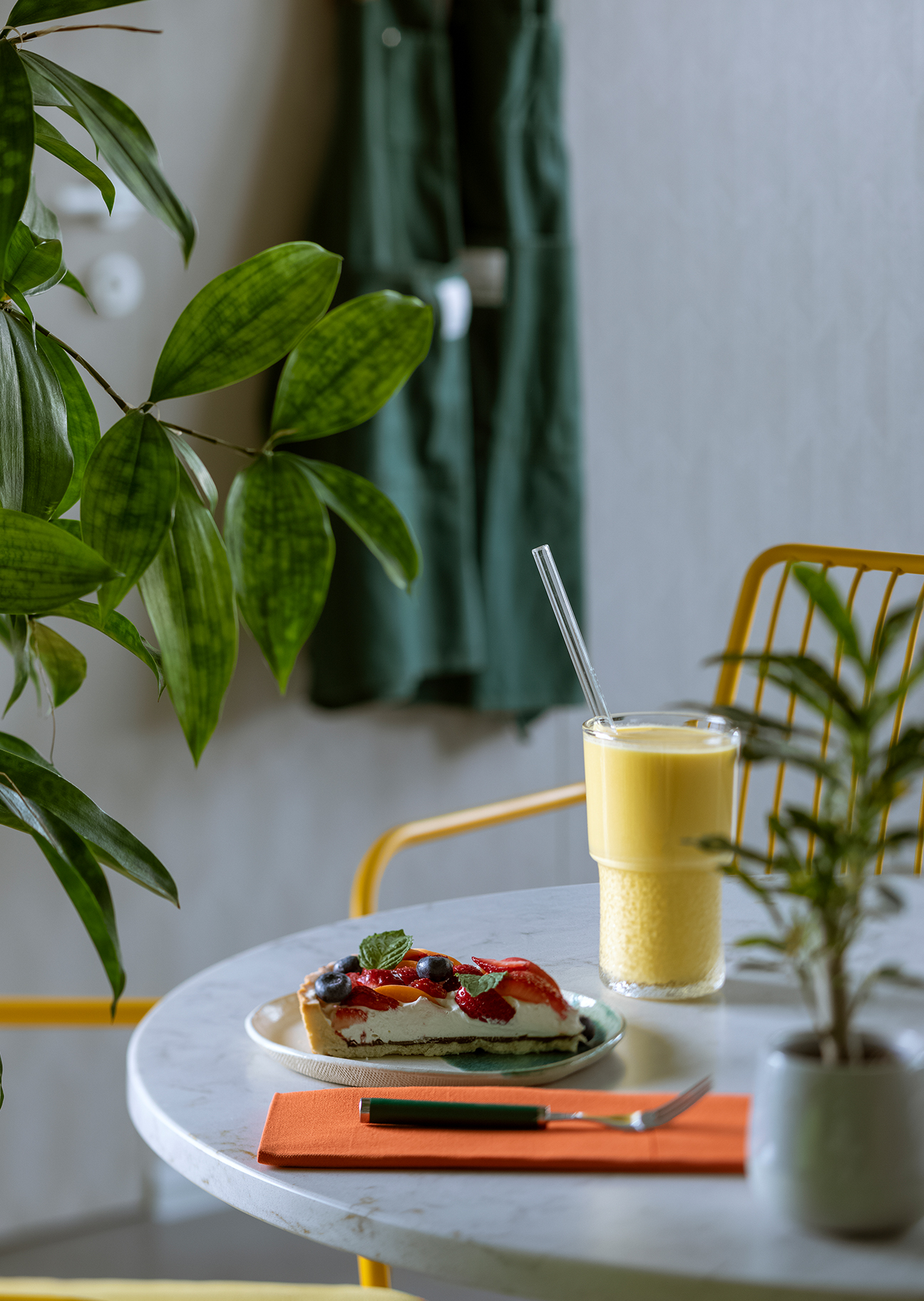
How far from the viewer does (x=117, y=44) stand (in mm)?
1955

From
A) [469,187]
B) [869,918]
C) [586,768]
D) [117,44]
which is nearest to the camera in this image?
[869,918]

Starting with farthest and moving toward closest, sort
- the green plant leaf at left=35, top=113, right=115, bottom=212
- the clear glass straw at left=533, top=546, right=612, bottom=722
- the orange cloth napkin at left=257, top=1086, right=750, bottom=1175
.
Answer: the clear glass straw at left=533, top=546, right=612, bottom=722 < the green plant leaf at left=35, top=113, right=115, bottom=212 < the orange cloth napkin at left=257, top=1086, right=750, bottom=1175

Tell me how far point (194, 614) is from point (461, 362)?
4.86ft

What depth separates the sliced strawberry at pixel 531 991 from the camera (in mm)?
752

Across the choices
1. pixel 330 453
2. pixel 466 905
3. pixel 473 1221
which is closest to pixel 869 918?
pixel 473 1221

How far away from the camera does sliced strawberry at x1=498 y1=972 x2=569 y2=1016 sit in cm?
75

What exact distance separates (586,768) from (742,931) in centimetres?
18

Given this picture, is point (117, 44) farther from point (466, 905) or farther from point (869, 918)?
point (869, 918)

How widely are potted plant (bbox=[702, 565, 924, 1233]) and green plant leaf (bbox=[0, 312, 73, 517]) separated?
1.31 feet

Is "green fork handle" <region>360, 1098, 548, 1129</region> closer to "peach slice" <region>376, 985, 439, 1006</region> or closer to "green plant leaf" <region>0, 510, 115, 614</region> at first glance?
"peach slice" <region>376, 985, 439, 1006</region>

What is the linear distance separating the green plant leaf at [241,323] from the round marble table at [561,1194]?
0.37m

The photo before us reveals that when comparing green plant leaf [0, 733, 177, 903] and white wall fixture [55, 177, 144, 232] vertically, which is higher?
white wall fixture [55, 177, 144, 232]

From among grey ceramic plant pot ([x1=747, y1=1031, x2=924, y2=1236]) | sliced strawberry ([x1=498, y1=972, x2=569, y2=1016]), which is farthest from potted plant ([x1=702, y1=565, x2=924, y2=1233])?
sliced strawberry ([x1=498, y1=972, x2=569, y2=1016])

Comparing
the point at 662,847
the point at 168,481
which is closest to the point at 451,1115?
the point at 662,847
